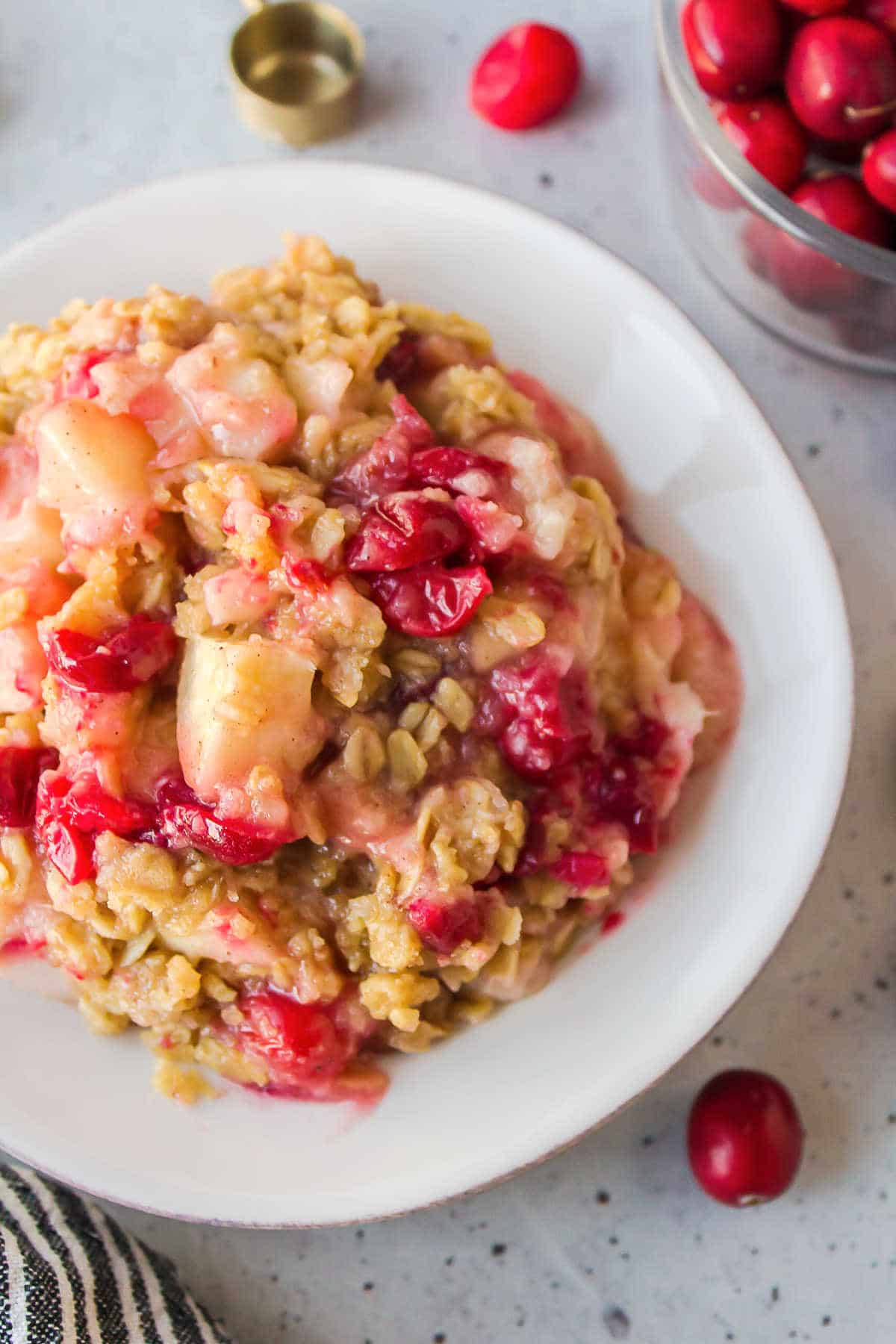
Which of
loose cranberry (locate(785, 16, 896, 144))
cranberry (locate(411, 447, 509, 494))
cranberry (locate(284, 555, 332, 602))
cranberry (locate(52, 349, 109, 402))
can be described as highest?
loose cranberry (locate(785, 16, 896, 144))

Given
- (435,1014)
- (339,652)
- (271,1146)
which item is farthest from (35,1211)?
(339,652)

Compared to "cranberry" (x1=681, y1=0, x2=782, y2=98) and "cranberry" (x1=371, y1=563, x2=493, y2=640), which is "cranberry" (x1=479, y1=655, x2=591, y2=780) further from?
"cranberry" (x1=681, y1=0, x2=782, y2=98)

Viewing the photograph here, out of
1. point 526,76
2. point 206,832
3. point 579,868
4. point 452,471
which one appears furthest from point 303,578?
point 526,76

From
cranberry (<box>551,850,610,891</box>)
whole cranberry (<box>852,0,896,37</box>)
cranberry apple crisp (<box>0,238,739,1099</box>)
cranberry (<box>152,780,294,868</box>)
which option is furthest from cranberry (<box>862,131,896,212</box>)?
cranberry (<box>152,780,294,868</box>)

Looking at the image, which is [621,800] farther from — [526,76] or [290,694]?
[526,76]

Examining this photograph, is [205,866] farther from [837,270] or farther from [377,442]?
[837,270]

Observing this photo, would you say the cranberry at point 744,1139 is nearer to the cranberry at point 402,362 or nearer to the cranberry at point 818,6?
the cranberry at point 402,362
